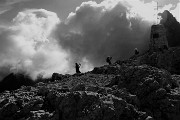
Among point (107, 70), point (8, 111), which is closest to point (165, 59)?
point (107, 70)

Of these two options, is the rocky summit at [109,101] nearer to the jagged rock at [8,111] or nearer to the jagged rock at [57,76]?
the jagged rock at [8,111]

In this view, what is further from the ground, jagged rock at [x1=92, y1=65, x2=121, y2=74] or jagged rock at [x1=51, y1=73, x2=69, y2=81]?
jagged rock at [x1=92, y1=65, x2=121, y2=74]

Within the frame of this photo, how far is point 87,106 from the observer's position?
38.9 metres

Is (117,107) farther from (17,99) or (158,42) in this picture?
(158,42)

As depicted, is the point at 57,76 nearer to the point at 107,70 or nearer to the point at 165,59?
the point at 107,70

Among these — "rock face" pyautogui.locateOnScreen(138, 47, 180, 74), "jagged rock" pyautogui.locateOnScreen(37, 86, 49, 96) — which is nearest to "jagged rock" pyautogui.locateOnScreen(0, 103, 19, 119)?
"jagged rock" pyautogui.locateOnScreen(37, 86, 49, 96)

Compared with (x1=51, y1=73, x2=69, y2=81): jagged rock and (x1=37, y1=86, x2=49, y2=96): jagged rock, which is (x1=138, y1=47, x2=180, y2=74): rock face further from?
(x1=37, y1=86, x2=49, y2=96): jagged rock

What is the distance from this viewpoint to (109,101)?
39.1m

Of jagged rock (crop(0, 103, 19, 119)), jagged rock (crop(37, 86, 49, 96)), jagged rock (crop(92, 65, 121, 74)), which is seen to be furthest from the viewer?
jagged rock (crop(92, 65, 121, 74))

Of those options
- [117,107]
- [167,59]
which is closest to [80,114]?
[117,107]

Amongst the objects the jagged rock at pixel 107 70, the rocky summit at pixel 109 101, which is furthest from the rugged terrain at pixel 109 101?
the jagged rock at pixel 107 70

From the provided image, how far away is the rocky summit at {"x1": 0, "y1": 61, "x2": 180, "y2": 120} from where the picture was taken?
3906 centimetres

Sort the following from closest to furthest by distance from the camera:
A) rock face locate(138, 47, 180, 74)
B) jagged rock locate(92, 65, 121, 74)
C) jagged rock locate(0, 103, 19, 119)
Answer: jagged rock locate(0, 103, 19, 119) → jagged rock locate(92, 65, 121, 74) → rock face locate(138, 47, 180, 74)

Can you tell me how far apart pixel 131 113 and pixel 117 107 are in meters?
1.94
